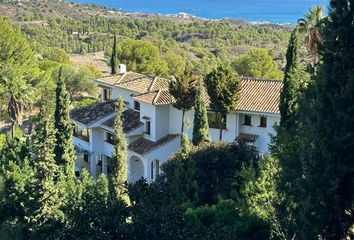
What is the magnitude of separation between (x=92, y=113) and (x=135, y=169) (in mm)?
4630

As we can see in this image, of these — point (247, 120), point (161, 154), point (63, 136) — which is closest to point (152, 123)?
point (161, 154)

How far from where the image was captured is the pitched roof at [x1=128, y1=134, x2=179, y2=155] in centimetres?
2828

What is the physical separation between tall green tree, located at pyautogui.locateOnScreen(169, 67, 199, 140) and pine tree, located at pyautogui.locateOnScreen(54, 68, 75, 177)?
238 inches

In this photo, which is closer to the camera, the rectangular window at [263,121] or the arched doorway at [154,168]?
the rectangular window at [263,121]

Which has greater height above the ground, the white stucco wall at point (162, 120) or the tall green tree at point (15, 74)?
A: the tall green tree at point (15, 74)

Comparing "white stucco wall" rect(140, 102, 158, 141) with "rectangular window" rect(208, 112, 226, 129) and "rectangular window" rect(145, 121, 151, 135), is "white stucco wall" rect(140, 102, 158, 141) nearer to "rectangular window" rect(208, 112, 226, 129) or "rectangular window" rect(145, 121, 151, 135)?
"rectangular window" rect(145, 121, 151, 135)

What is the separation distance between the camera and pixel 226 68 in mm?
26547

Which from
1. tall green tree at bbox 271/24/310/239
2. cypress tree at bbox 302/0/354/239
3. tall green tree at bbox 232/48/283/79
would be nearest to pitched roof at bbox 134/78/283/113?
tall green tree at bbox 271/24/310/239

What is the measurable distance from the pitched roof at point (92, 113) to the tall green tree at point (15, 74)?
2925mm

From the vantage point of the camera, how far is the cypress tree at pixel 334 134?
30.5 ft

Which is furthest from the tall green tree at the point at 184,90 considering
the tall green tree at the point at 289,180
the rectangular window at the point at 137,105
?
the tall green tree at the point at 289,180

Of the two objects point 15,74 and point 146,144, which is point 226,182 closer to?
point 146,144

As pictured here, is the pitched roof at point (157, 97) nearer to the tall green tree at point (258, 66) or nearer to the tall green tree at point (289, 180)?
the tall green tree at point (289, 180)

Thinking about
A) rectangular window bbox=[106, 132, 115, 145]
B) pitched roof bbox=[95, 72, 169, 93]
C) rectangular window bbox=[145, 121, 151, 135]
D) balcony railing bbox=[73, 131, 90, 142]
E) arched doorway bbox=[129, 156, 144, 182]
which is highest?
pitched roof bbox=[95, 72, 169, 93]
